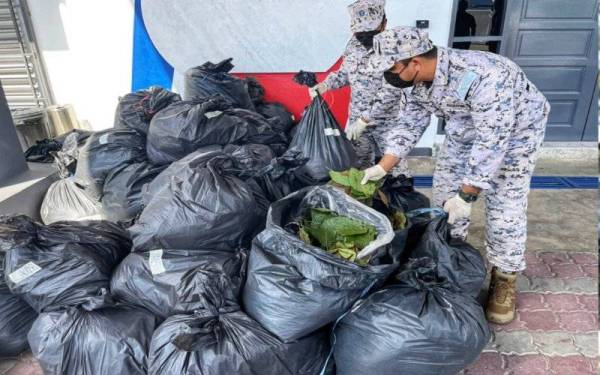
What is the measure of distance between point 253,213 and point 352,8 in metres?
1.53

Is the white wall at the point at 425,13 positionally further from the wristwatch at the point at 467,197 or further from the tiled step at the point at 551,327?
the wristwatch at the point at 467,197

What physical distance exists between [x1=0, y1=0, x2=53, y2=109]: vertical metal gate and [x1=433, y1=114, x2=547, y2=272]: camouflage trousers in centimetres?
405

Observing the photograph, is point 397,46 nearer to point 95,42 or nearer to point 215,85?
point 215,85

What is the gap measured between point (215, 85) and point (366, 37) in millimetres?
1161

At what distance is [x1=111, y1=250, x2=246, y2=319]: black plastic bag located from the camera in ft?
5.60

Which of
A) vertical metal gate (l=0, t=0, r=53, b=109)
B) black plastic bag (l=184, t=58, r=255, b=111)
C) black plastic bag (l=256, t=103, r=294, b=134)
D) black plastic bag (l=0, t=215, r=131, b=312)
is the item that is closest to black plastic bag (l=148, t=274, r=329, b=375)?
black plastic bag (l=0, t=215, r=131, b=312)

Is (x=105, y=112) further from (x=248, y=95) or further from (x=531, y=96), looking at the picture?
(x=531, y=96)

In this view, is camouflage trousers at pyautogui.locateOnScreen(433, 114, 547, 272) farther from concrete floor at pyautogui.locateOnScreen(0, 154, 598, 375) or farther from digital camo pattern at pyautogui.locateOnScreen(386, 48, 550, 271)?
concrete floor at pyautogui.locateOnScreen(0, 154, 598, 375)

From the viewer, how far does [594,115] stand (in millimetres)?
4191

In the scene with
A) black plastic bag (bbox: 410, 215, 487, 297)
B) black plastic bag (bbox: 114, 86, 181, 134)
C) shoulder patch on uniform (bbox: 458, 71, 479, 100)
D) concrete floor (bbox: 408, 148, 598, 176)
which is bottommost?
concrete floor (bbox: 408, 148, 598, 176)

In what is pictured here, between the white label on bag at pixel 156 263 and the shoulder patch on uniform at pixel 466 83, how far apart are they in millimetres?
1424

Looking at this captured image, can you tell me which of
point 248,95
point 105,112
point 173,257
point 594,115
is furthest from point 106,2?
point 594,115

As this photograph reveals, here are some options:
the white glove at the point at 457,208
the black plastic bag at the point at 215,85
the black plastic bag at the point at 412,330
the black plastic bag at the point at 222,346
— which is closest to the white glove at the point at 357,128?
the black plastic bag at the point at 215,85

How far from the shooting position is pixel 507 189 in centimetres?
201
